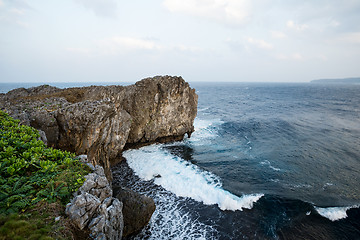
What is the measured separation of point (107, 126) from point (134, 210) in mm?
9230

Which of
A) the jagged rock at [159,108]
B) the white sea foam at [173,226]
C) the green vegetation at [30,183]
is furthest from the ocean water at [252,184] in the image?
the green vegetation at [30,183]

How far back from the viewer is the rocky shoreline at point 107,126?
859cm

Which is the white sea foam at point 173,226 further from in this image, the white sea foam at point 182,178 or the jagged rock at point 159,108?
the jagged rock at point 159,108

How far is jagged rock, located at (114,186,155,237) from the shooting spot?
13.6 metres

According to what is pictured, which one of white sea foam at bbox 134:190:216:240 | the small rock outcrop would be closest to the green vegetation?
the small rock outcrop

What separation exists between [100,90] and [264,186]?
27.7 m

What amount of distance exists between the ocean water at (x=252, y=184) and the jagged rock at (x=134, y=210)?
2.44ft

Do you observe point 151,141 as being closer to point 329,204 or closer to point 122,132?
point 122,132

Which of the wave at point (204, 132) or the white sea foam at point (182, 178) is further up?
the wave at point (204, 132)

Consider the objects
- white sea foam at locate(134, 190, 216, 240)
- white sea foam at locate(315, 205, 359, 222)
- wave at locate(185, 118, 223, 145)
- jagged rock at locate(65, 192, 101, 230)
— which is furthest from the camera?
wave at locate(185, 118, 223, 145)

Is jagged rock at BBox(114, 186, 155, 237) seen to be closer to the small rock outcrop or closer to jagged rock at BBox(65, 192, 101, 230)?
the small rock outcrop

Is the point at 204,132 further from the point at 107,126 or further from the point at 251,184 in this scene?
the point at 107,126

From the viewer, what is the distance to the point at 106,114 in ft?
59.9

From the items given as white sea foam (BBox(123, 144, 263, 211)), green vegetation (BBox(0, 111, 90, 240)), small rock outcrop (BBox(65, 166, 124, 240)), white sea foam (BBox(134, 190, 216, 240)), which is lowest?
white sea foam (BBox(134, 190, 216, 240))
